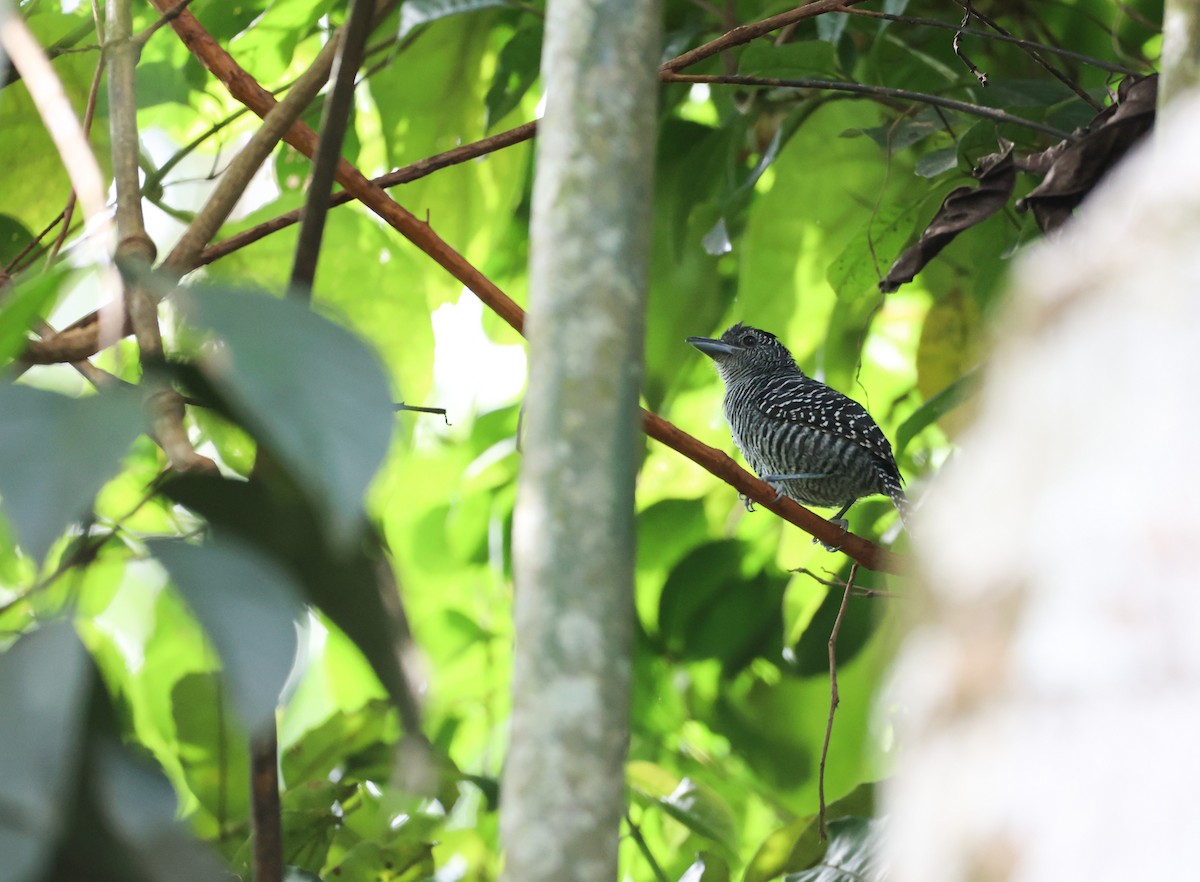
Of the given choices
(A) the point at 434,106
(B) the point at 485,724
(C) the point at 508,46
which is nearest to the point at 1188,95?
(C) the point at 508,46

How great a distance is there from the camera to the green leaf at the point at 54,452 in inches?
21.3

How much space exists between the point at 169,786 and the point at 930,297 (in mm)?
2096

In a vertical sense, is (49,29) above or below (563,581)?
above

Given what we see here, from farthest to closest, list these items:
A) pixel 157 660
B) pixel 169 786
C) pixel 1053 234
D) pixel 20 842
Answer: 1. pixel 157 660
2. pixel 1053 234
3. pixel 169 786
4. pixel 20 842

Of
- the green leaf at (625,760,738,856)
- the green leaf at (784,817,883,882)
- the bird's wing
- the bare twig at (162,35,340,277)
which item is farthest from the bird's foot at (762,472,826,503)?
the bare twig at (162,35,340,277)

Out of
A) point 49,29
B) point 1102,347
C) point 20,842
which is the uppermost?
point 49,29

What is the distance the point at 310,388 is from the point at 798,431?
2888 mm

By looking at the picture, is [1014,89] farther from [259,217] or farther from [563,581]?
[563,581]

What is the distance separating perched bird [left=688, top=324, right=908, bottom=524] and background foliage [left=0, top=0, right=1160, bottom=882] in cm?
14

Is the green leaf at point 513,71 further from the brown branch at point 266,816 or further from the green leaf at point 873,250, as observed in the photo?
the brown branch at point 266,816

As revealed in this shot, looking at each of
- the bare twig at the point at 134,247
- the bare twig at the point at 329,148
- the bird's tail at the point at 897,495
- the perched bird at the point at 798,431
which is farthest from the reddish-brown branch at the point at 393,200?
the perched bird at the point at 798,431

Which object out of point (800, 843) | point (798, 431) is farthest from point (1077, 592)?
point (798, 431)

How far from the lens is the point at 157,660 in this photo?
83.4 inches

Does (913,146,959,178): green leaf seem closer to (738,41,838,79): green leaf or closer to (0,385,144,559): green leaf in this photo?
(738,41,838,79): green leaf
